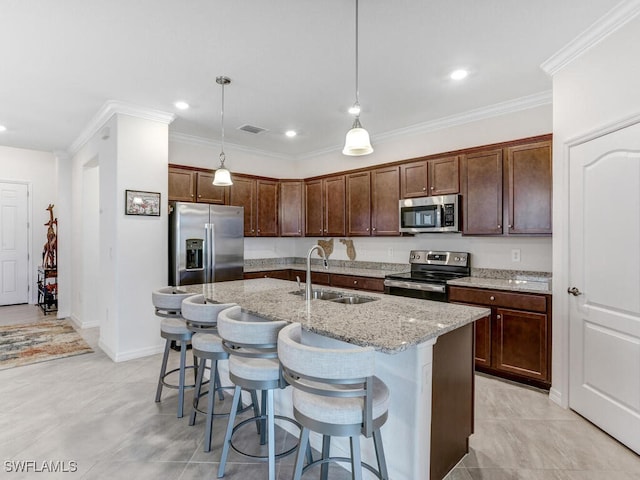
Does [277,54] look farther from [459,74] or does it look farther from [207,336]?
[207,336]

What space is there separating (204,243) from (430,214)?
8.85ft

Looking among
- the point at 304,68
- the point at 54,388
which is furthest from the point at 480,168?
the point at 54,388

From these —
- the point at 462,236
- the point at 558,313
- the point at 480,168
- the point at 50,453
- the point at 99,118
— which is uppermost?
the point at 99,118

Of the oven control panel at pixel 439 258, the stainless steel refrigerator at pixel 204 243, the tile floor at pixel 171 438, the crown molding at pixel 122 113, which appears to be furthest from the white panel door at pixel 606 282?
the crown molding at pixel 122 113

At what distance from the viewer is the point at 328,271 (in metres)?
4.93

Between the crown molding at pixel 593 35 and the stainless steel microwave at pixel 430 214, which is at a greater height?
the crown molding at pixel 593 35

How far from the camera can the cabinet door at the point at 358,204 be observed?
187 inches

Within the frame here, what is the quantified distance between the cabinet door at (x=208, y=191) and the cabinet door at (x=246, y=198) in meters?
0.13

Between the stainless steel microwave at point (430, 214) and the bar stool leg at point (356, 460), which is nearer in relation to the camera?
the bar stool leg at point (356, 460)

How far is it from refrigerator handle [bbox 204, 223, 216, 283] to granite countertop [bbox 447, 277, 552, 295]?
9.02ft

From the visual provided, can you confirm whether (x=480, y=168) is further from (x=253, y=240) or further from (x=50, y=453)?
(x=50, y=453)

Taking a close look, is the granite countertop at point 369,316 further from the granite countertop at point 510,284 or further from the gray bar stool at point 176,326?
the granite countertop at point 510,284

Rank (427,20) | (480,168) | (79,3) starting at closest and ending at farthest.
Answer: (79,3)
(427,20)
(480,168)

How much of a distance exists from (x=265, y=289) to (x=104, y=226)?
2489mm
